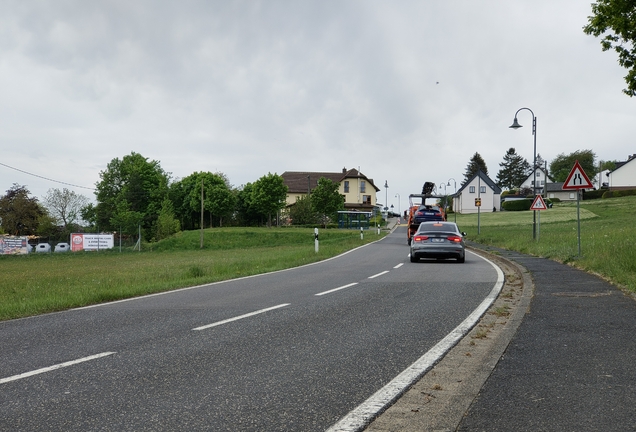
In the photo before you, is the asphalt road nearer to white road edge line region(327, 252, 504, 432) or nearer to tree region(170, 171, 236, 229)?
white road edge line region(327, 252, 504, 432)

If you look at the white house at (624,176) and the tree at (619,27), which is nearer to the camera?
the tree at (619,27)

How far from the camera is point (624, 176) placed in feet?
365

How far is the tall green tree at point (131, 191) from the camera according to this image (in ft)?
297

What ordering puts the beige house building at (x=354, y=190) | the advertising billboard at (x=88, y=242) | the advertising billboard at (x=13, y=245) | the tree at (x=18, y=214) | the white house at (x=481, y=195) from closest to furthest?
the advertising billboard at (x=13, y=245), the advertising billboard at (x=88, y=242), the tree at (x=18, y=214), the white house at (x=481, y=195), the beige house building at (x=354, y=190)

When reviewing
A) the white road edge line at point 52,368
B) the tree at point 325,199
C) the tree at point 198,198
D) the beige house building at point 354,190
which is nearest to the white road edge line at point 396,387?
the white road edge line at point 52,368

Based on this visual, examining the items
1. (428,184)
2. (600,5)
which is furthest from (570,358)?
(428,184)

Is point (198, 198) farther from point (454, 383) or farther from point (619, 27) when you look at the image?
point (454, 383)

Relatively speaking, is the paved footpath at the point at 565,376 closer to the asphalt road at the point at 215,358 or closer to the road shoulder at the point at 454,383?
the road shoulder at the point at 454,383

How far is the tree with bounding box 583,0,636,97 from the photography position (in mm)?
14398

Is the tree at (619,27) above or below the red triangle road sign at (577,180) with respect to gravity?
above

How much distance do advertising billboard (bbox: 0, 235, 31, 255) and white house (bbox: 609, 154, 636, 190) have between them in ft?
329

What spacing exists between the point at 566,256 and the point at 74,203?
9395 cm

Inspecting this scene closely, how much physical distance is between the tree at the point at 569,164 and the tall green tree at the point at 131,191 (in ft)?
306

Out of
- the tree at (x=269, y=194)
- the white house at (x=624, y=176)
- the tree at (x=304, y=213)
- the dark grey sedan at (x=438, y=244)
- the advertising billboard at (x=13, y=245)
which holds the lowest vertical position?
the advertising billboard at (x=13, y=245)
